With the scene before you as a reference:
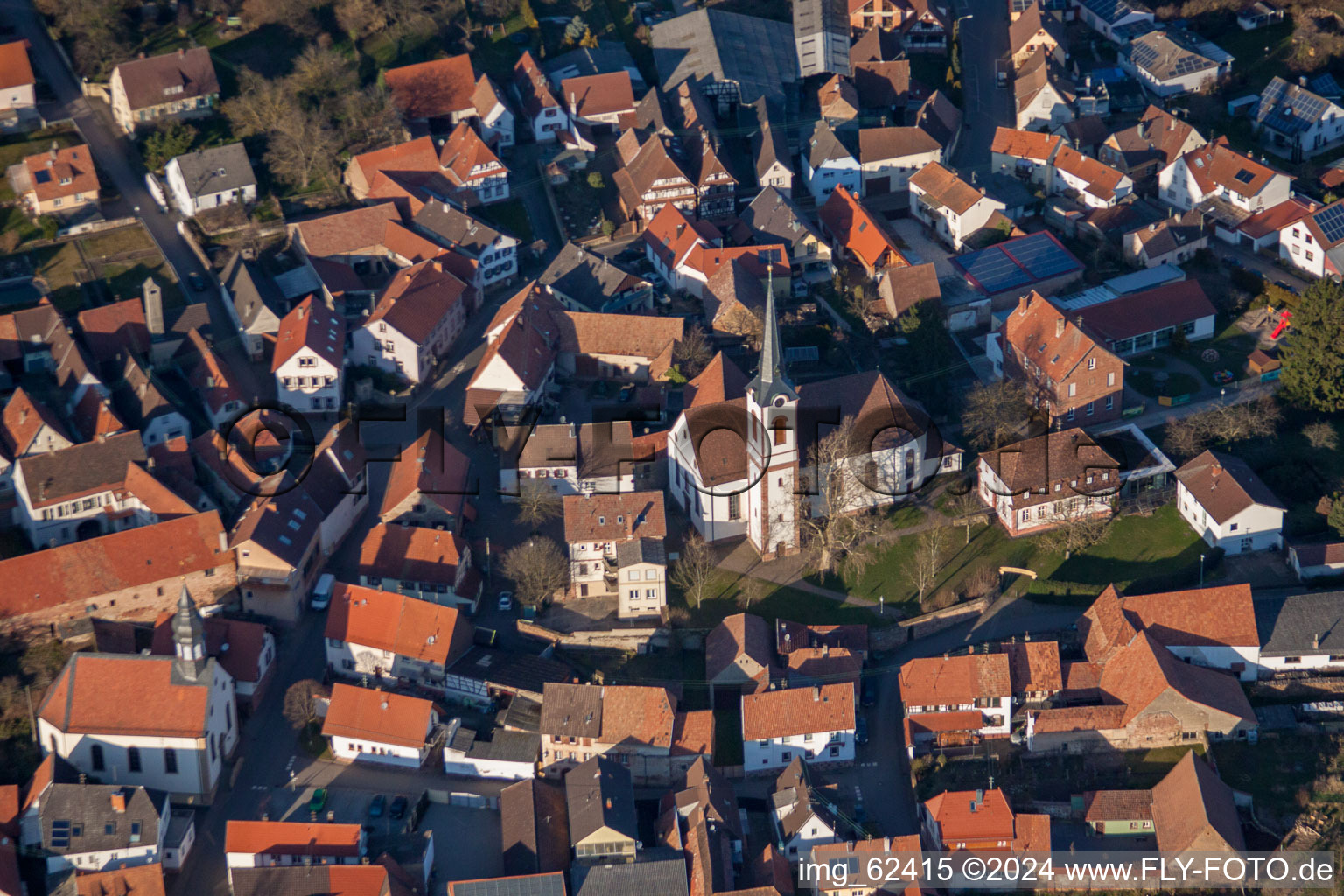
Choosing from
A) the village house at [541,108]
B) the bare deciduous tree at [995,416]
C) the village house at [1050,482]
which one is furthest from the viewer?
the village house at [541,108]

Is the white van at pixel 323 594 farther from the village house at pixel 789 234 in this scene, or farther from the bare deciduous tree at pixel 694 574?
the village house at pixel 789 234

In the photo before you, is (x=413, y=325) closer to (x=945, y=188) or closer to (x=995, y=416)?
(x=995, y=416)

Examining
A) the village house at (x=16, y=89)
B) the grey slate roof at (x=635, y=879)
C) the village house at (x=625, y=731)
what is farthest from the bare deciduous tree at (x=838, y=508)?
the village house at (x=16, y=89)

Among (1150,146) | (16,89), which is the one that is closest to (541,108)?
(16,89)

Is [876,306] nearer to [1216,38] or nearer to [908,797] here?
[908,797]

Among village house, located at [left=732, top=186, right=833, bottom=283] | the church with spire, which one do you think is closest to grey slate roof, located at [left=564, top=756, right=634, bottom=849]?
the church with spire

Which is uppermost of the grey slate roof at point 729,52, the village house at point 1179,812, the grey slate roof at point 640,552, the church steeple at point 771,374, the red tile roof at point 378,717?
the church steeple at point 771,374

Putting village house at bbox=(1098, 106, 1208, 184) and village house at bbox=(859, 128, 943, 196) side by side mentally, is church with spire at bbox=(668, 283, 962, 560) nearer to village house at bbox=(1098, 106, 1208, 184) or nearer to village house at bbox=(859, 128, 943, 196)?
village house at bbox=(859, 128, 943, 196)
